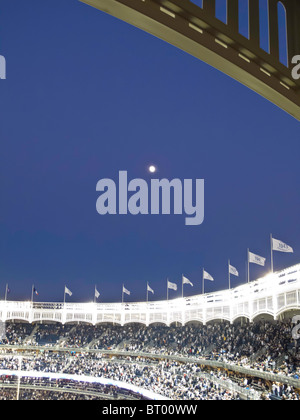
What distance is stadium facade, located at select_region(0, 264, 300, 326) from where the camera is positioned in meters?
23.0

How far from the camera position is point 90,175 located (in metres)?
97.0

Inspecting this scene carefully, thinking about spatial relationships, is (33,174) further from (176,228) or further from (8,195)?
(176,228)

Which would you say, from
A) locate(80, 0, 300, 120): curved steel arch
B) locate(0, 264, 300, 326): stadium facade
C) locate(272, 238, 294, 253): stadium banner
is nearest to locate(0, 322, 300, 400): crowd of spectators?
locate(0, 264, 300, 326): stadium facade

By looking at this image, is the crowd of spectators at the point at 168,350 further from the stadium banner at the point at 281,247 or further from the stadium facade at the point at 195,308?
the stadium banner at the point at 281,247

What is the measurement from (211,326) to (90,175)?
67.5 meters

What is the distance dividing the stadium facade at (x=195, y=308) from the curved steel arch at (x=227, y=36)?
64.9ft

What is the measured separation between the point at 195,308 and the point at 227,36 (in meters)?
35.0

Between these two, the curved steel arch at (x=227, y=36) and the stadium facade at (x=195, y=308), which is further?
the stadium facade at (x=195, y=308)

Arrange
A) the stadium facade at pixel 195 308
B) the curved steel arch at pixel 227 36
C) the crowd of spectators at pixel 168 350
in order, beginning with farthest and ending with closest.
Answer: the stadium facade at pixel 195 308 → the crowd of spectators at pixel 168 350 → the curved steel arch at pixel 227 36

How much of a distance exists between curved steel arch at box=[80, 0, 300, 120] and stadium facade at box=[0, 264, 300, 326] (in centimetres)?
1977

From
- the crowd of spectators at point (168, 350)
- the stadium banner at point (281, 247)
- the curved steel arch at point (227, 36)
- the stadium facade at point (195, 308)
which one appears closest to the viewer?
the curved steel arch at point (227, 36)

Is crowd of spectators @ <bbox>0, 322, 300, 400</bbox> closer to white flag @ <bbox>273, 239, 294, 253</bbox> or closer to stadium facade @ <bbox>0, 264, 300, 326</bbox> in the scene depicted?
stadium facade @ <bbox>0, 264, 300, 326</bbox>

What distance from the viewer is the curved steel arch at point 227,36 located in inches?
80.9

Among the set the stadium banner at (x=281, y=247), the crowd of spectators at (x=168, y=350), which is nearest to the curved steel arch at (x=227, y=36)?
the crowd of spectators at (x=168, y=350)
